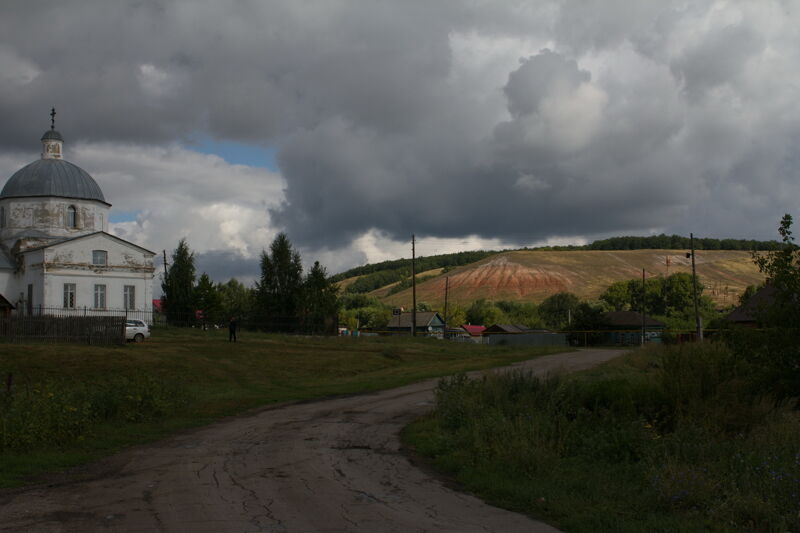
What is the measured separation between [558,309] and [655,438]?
95.9 metres

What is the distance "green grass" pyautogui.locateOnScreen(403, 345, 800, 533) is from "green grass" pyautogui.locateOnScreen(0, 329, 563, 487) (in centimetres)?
677

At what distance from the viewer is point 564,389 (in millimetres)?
15883

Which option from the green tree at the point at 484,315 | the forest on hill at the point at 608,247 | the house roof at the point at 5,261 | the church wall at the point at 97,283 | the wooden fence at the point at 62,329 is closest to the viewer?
the wooden fence at the point at 62,329

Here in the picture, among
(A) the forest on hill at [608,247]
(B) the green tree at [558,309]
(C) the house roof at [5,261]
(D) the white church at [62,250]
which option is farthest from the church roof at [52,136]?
(A) the forest on hill at [608,247]

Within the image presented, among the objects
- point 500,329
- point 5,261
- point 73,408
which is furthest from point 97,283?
point 500,329

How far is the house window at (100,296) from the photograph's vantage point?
170ft

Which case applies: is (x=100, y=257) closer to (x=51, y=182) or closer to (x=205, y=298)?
(x=51, y=182)

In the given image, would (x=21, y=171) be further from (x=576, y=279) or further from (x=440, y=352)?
(x=576, y=279)

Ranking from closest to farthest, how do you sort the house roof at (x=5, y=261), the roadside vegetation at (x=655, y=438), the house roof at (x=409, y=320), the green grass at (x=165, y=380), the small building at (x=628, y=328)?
the roadside vegetation at (x=655, y=438) < the green grass at (x=165, y=380) < the house roof at (x=5, y=261) < the small building at (x=628, y=328) < the house roof at (x=409, y=320)

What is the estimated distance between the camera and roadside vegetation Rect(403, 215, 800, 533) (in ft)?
29.2

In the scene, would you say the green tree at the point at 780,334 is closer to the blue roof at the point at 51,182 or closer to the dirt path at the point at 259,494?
the dirt path at the point at 259,494

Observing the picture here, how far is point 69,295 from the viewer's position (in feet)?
166

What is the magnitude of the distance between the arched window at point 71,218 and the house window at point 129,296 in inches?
257

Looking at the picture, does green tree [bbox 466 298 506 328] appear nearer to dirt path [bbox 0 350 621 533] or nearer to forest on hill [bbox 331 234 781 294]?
forest on hill [bbox 331 234 781 294]
